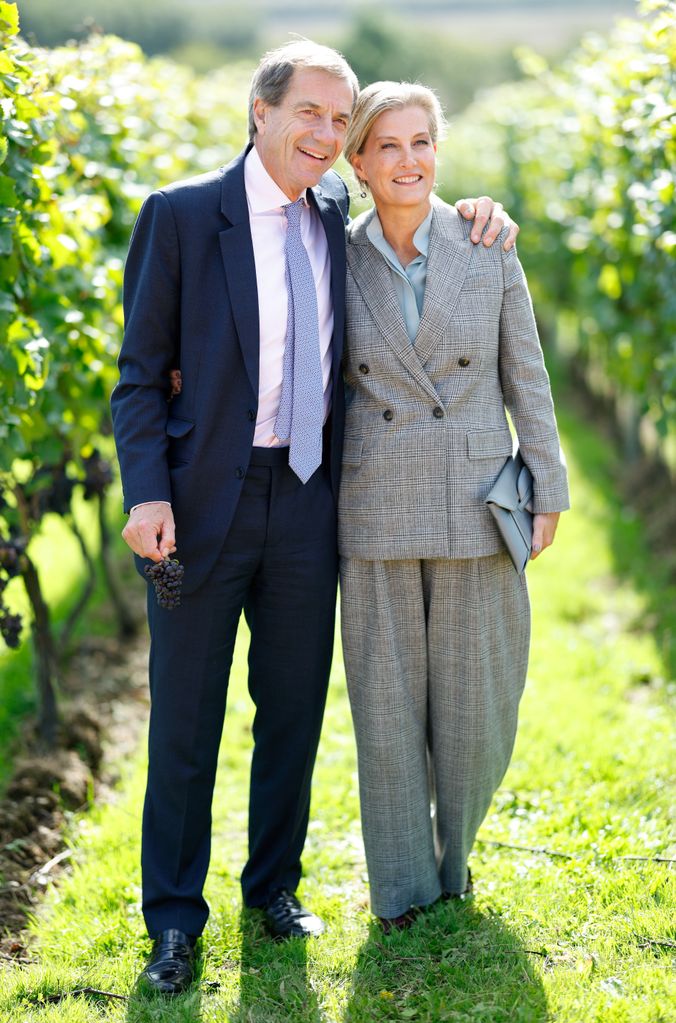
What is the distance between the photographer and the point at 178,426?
8.66 ft

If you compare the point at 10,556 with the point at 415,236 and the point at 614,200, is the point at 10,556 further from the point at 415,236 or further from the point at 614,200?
the point at 614,200

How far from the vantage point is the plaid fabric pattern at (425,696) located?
281 cm

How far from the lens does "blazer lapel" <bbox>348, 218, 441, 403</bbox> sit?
269 cm

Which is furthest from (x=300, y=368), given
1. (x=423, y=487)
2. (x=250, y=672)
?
(x=250, y=672)

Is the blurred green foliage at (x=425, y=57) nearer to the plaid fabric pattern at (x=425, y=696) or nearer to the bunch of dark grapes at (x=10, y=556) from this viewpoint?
the bunch of dark grapes at (x=10, y=556)

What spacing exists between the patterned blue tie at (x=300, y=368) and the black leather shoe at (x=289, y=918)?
3.99 feet

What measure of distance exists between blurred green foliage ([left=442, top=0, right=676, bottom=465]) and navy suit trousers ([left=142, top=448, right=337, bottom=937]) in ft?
5.86

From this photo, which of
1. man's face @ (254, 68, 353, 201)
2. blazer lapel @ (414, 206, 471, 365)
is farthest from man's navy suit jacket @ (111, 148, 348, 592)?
blazer lapel @ (414, 206, 471, 365)

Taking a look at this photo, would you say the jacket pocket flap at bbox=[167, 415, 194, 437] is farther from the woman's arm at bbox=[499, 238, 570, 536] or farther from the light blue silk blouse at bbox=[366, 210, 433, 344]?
the woman's arm at bbox=[499, 238, 570, 536]

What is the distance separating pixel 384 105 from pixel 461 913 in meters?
2.11

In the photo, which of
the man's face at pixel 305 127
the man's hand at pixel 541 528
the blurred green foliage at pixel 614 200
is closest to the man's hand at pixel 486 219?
the man's face at pixel 305 127

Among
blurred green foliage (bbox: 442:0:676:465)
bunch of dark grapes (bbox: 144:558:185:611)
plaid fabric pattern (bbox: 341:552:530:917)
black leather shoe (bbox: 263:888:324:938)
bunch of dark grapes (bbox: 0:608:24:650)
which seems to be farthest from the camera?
blurred green foliage (bbox: 442:0:676:465)

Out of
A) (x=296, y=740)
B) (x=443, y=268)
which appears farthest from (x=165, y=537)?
(x=443, y=268)

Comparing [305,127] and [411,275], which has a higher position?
[305,127]
